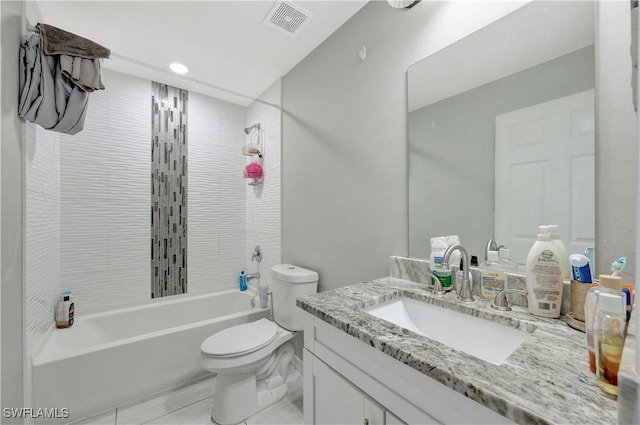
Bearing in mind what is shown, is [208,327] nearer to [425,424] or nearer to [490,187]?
[425,424]

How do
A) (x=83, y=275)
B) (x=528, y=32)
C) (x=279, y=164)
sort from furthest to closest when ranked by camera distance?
1. (x=279, y=164)
2. (x=83, y=275)
3. (x=528, y=32)

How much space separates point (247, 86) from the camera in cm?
240

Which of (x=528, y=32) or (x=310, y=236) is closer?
(x=528, y=32)

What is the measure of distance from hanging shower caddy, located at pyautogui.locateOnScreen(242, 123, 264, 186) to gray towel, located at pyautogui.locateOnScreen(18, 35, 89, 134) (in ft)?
4.12

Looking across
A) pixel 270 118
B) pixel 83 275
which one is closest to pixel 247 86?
pixel 270 118

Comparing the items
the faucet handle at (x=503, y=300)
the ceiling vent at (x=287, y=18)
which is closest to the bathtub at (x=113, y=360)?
the faucet handle at (x=503, y=300)

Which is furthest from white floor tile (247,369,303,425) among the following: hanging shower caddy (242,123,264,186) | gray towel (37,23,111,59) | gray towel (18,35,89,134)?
gray towel (37,23,111,59)

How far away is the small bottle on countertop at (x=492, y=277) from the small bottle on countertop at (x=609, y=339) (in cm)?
42

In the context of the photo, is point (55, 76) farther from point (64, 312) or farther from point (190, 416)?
point (190, 416)

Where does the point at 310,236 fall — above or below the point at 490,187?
below

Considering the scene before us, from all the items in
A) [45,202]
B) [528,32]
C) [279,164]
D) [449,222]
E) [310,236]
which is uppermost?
[528,32]

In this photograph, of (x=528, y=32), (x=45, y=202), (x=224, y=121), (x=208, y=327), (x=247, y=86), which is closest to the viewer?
(x=528, y=32)

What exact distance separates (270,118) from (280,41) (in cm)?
72

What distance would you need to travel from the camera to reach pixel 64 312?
5.92 feet
